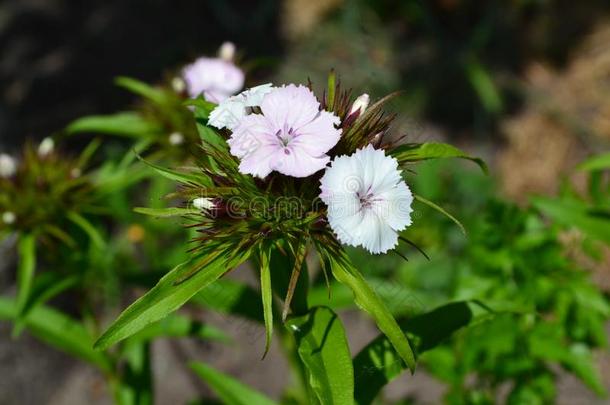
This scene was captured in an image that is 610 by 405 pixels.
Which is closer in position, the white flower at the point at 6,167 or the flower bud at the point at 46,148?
the white flower at the point at 6,167

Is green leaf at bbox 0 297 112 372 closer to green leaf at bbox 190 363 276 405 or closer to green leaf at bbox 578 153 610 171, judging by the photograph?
green leaf at bbox 190 363 276 405

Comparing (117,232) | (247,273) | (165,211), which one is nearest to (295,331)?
(165,211)

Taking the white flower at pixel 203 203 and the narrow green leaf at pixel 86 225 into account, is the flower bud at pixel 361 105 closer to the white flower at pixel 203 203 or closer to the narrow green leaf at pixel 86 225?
the white flower at pixel 203 203

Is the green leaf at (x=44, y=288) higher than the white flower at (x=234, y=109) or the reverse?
the reverse

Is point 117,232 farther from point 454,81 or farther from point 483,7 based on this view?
point 483,7

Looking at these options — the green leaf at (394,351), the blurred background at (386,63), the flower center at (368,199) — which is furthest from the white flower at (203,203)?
the blurred background at (386,63)

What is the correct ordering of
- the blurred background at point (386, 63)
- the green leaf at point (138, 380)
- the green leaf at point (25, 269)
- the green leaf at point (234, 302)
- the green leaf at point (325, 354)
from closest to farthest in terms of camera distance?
1. the green leaf at point (325, 354)
2. the green leaf at point (234, 302)
3. the green leaf at point (25, 269)
4. the green leaf at point (138, 380)
5. the blurred background at point (386, 63)
